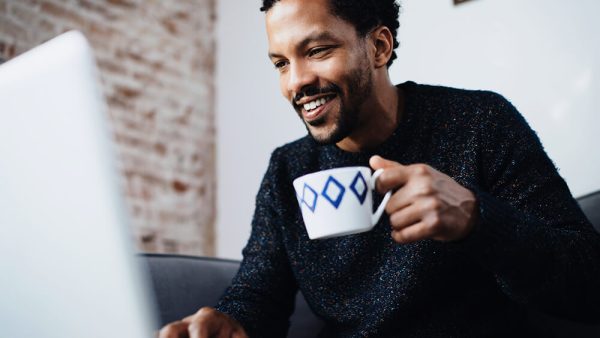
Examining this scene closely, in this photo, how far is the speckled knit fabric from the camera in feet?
2.50

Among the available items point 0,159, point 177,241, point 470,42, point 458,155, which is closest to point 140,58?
point 177,241

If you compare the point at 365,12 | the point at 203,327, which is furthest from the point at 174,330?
the point at 365,12

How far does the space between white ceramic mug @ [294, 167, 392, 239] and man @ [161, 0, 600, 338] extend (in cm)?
7

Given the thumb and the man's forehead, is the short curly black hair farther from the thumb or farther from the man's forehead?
the thumb

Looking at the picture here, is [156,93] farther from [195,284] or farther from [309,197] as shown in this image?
[309,197]

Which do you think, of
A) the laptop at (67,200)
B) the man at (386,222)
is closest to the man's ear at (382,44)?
the man at (386,222)

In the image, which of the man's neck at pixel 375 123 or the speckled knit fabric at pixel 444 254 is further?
the man's neck at pixel 375 123

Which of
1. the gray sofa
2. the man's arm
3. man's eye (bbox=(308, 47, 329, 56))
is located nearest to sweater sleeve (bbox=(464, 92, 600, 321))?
the man's arm

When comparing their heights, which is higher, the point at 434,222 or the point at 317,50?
the point at 317,50

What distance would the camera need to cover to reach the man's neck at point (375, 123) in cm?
115

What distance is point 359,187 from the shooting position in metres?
0.67

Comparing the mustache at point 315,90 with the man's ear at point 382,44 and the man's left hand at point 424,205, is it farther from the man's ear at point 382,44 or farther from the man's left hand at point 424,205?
the man's left hand at point 424,205

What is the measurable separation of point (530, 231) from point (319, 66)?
0.55 metres

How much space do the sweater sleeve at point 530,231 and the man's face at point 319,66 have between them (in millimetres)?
279
